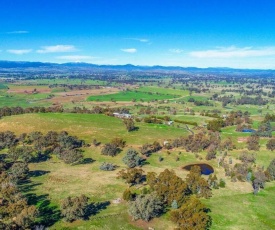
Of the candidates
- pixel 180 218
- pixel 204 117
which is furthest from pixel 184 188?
pixel 204 117

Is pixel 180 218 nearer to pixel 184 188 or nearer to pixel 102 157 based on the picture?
pixel 184 188

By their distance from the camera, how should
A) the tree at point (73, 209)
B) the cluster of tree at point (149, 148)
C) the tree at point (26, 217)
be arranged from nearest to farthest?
the tree at point (26, 217)
the tree at point (73, 209)
the cluster of tree at point (149, 148)

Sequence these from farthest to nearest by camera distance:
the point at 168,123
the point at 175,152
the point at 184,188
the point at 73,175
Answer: the point at 168,123
the point at 175,152
the point at 73,175
the point at 184,188

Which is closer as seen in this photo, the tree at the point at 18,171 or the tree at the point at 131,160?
the tree at the point at 18,171

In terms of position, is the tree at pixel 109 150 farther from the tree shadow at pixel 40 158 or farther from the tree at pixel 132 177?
the tree at pixel 132 177

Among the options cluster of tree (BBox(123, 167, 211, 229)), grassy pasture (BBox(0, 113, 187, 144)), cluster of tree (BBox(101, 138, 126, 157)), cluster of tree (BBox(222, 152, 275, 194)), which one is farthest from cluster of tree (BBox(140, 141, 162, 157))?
cluster of tree (BBox(123, 167, 211, 229))

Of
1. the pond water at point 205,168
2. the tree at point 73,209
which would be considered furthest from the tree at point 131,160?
the tree at point 73,209
